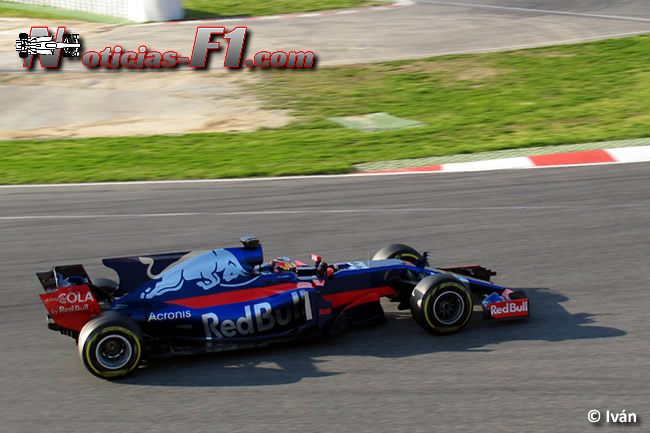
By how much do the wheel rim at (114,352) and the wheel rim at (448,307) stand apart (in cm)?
250

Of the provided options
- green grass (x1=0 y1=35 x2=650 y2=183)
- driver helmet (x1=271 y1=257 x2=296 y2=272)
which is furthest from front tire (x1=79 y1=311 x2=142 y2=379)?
green grass (x1=0 y1=35 x2=650 y2=183)

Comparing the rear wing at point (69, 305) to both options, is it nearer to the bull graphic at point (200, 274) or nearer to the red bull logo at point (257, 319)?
the bull graphic at point (200, 274)

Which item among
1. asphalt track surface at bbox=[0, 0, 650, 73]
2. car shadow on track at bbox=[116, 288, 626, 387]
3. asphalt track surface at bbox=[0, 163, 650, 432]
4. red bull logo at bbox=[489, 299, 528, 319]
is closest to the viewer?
asphalt track surface at bbox=[0, 163, 650, 432]

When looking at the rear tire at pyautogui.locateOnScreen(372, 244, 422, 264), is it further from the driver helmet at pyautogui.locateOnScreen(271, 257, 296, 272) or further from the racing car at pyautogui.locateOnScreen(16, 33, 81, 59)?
the racing car at pyautogui.locateOnScreen(16, 33, 81, 59)

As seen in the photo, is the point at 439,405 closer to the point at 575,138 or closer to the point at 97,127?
the point at 575,138

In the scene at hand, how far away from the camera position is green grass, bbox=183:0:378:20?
28672mm

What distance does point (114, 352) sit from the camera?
21.1ft

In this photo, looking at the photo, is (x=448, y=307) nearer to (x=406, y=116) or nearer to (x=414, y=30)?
(x=406, y=116)

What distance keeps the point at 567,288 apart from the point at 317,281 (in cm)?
265

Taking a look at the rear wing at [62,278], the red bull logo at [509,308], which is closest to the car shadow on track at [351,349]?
the red bull logo at [509,308]

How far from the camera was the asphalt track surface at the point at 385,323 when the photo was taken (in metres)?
5.83

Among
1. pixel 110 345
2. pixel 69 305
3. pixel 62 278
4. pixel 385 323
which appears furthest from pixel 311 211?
pixel 110 345

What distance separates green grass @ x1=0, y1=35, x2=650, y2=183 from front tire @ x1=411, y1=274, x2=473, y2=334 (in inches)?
242

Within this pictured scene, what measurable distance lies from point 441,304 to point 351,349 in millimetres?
838
